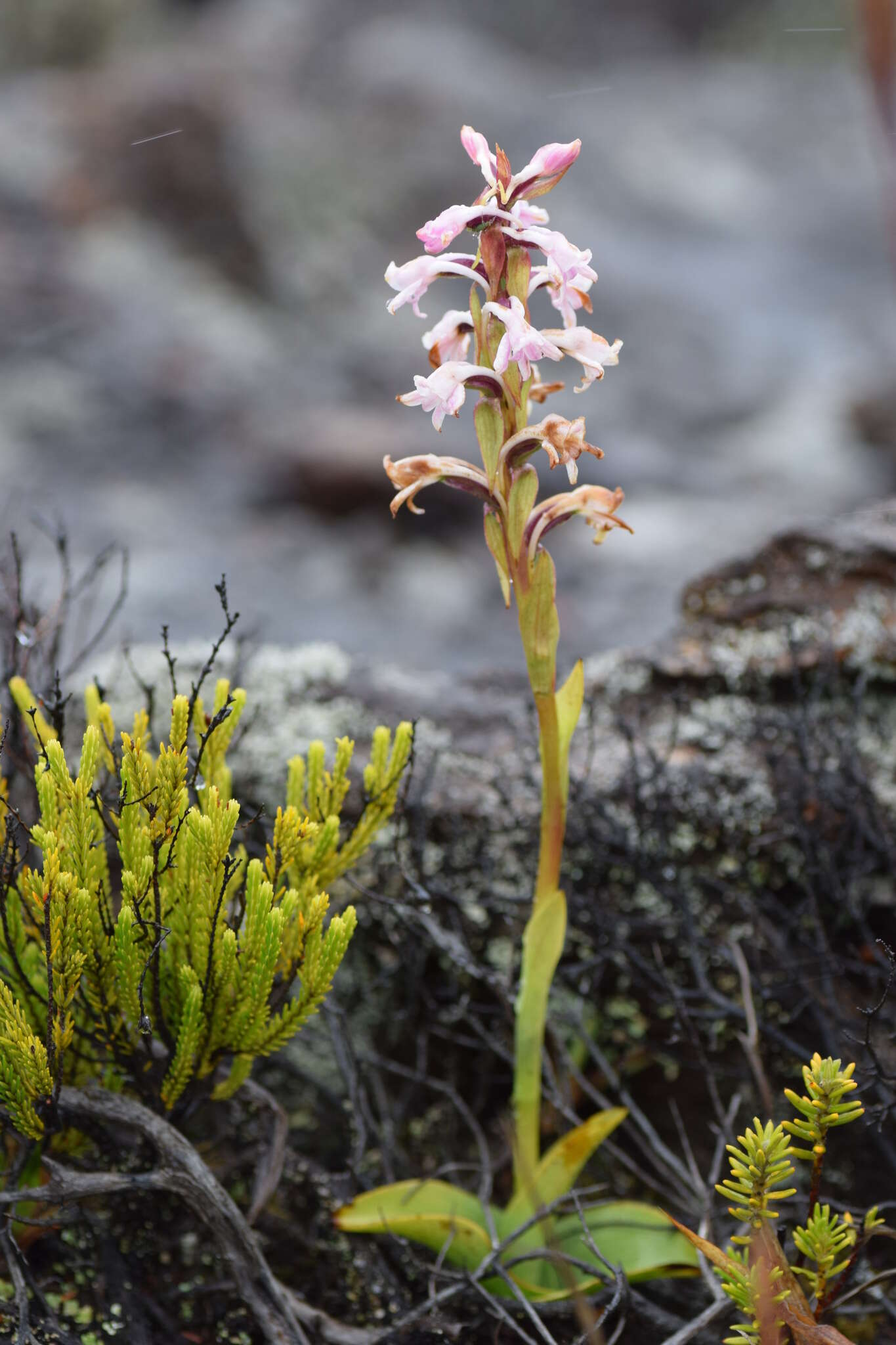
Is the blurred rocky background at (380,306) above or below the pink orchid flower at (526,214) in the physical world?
above

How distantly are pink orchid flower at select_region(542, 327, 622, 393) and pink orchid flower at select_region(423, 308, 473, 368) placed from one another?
10cm

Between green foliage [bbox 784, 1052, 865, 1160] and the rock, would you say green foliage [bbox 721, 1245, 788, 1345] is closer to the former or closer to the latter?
green foliage [bbox 784, 1052, 865, 1160]

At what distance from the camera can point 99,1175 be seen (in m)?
1.08

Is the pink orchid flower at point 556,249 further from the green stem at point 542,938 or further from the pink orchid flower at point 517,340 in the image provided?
the green stem at point 542,938

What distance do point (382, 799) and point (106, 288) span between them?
12.2 ft

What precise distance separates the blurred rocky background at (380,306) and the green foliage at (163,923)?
1184 mm

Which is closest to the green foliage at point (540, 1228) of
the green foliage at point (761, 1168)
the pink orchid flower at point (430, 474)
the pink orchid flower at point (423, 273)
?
the green foliage at point (761, 1168)

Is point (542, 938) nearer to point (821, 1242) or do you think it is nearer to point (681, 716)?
point (821, 1242)

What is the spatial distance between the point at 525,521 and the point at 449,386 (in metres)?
0.19

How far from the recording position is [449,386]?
1.03 metres

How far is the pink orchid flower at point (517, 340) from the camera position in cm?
100

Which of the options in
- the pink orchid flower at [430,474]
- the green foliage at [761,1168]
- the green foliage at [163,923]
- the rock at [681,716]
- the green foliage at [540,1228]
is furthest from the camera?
the rock at [681,716]

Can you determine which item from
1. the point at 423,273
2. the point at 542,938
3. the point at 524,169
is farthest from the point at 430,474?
the point at 542,938

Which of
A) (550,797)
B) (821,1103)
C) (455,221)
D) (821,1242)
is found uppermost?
(455,221)
